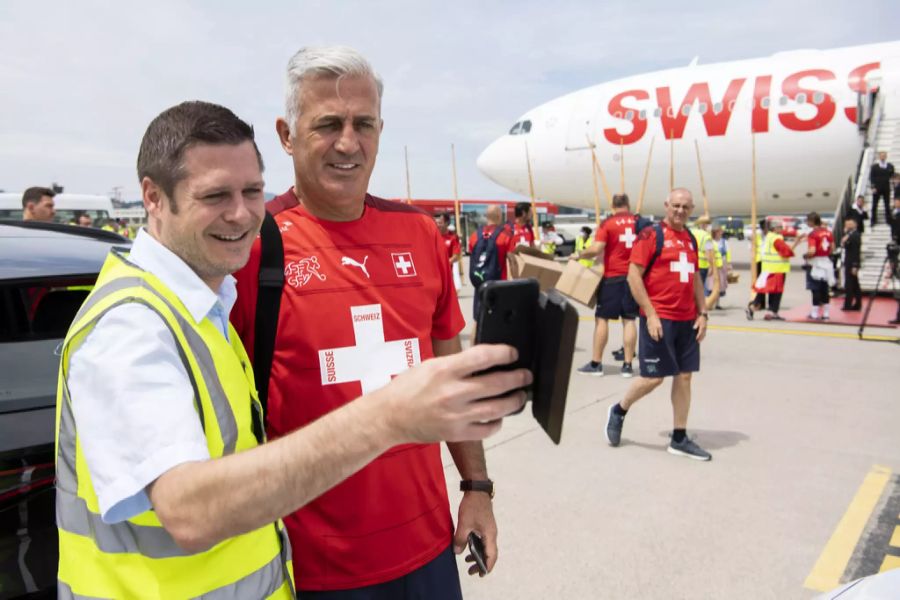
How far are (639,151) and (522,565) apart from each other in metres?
15.4

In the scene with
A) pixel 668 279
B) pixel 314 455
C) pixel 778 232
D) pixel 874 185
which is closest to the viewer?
pixel 314 455

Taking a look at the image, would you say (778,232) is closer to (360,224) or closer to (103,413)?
(360,224)

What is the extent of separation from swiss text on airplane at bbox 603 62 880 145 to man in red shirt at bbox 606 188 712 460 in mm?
12443

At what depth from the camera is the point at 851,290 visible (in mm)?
10750

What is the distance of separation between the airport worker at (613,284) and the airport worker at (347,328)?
5.52m

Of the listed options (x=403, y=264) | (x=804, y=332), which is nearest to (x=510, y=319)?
(x=403, y=264)

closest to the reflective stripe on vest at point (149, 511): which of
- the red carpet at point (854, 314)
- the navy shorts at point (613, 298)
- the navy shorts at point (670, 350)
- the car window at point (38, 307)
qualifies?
the car window at point (38, 307)

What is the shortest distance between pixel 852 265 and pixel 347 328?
11609mm

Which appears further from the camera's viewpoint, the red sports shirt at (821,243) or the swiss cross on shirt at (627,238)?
the red sports shirt at (821,243)

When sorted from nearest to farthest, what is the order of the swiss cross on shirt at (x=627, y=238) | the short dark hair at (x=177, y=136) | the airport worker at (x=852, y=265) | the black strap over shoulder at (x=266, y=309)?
1. the short dark hair at (x=177, y=136)
2. the black strap over shoulder at (x=266, y=309)
3. the swiss cross on shirt at (x=627, y=238)
4. the airport worker at (x=852, y=265)

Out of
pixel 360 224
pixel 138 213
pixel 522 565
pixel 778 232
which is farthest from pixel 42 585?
pixel 138 213

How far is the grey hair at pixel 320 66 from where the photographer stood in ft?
4.91

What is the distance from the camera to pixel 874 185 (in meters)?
12.2

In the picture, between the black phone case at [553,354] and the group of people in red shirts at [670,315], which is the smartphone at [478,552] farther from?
the group of people in red shirts at [670,315]
